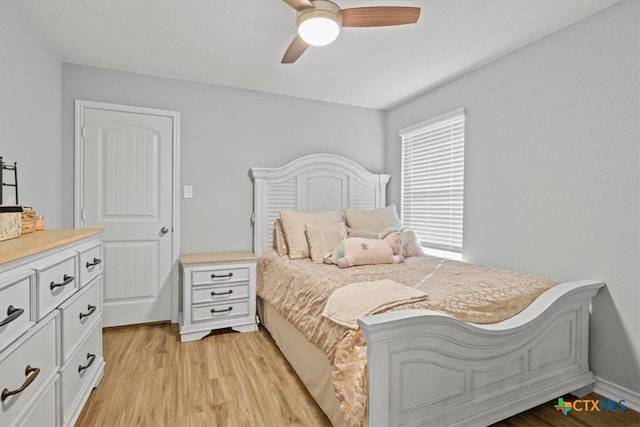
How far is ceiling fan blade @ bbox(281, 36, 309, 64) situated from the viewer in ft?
6.87

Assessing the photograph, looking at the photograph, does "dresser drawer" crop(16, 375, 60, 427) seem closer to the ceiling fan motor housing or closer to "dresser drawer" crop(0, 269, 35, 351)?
"dresser drawer" crop(0, 269, 35, 351)

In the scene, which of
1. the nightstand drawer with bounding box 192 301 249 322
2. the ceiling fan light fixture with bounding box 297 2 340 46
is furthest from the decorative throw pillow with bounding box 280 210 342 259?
the ceiling fan light fixture with bounding box 297 2 340 46

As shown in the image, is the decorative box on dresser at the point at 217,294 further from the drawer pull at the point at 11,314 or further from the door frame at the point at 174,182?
the drawer pull at the point at 11,314

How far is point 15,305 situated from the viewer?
42.9 inches

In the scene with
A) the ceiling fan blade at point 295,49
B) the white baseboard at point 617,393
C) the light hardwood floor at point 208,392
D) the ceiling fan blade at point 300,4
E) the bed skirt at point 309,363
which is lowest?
the light hardwood floor at point 208,392

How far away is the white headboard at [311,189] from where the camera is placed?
3473 mm

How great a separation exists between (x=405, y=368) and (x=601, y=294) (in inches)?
61.1

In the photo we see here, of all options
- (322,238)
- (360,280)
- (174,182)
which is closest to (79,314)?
(360,280)

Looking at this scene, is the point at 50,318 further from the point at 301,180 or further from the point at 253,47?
→ the point at 301,180

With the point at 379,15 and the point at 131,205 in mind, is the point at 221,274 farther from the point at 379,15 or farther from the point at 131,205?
the point at 379,15

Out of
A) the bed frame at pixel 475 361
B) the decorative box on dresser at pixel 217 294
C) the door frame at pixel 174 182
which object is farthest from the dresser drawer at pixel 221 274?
the bed frame at pixel 475 361

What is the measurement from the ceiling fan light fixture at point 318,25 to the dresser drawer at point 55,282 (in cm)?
168

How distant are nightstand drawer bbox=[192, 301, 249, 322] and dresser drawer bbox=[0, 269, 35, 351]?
1739mm

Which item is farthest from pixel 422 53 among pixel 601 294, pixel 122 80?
pixel 122 80
